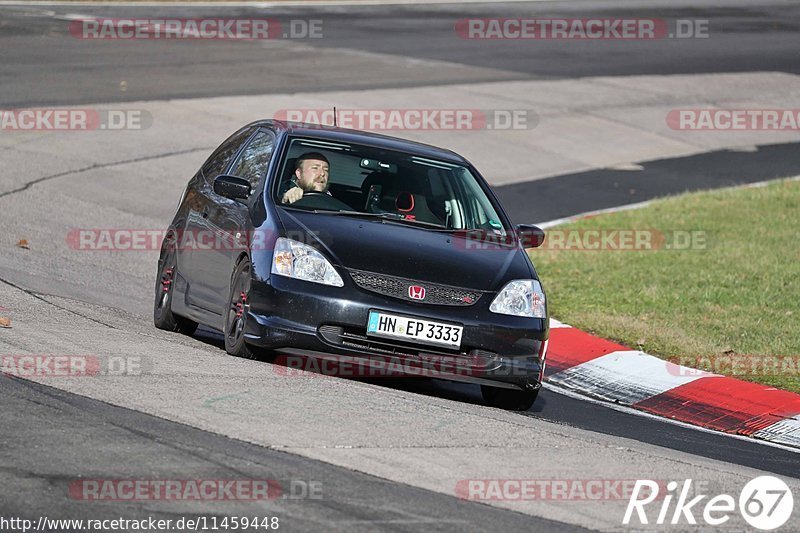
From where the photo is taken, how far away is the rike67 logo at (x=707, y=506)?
607cm

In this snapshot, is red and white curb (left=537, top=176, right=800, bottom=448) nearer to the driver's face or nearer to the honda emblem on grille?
the honda emblem on grille

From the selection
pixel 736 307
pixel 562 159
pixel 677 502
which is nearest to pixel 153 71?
pixel 562 159

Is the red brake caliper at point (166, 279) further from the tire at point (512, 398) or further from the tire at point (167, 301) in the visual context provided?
the tire at point (512, 398)

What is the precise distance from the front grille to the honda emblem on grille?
1 cm

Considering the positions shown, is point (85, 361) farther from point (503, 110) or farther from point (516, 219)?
point (503, 110)

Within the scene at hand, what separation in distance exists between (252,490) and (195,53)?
21.3m

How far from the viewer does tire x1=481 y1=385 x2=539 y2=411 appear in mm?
8789

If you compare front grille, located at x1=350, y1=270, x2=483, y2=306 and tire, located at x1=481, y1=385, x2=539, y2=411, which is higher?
front grille, located at x1=350, y1=270, x2=483, y2=306

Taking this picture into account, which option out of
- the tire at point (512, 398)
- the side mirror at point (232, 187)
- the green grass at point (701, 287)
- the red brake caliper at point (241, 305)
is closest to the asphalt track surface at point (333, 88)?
the tire at point (512, 398)

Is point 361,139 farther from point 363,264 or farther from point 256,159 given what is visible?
point 363,264

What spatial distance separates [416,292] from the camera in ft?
27.1

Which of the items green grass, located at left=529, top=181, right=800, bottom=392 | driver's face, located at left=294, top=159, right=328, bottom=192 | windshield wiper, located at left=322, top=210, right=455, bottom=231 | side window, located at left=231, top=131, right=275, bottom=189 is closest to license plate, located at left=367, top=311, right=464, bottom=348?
windshield wiper, located at left=322, top=210, right=455, bottom=231

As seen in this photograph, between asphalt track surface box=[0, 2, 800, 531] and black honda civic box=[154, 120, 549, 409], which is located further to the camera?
black honda civic box=[154, 120, 549, 409]

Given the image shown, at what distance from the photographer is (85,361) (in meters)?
7.67
